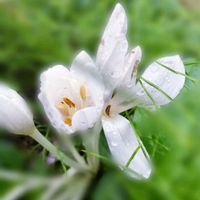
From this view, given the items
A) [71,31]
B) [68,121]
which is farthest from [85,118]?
[71,31]

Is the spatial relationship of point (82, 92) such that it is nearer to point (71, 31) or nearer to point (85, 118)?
point (85, 118)

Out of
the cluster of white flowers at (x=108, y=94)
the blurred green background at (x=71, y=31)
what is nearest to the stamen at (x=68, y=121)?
the cluster of white flowers at (x=108, y=94)

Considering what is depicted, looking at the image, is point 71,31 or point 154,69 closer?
point 154,69

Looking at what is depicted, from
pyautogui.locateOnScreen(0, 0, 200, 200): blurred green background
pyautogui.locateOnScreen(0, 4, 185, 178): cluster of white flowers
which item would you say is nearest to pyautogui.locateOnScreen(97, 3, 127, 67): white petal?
pyautogui.locateOnScreen(0, 4, 185, 178): cluster of white flowers

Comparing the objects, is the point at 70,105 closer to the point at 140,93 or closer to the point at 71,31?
the point at 140,93

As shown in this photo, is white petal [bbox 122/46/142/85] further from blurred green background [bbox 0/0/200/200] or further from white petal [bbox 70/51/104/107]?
blurred green background [bbox 0/0/200/200]

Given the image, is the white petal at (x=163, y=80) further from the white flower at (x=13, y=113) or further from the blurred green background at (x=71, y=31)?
the blurred green background at (x=71, y=31)

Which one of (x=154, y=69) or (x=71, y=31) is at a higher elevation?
(x=154, y=69)
